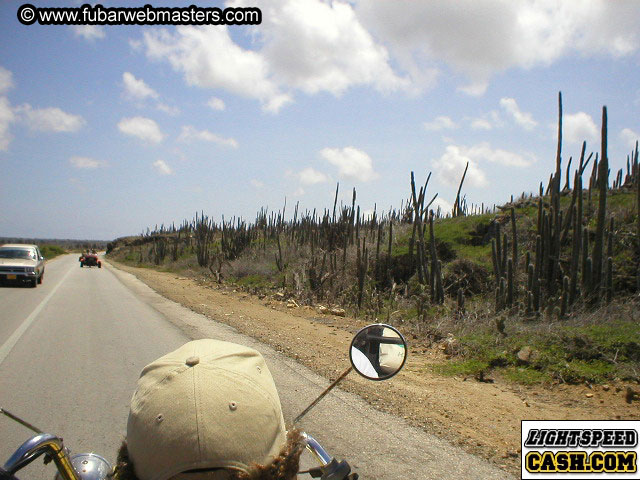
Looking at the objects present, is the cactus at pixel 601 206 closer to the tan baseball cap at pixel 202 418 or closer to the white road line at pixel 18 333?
the tan baseball cap at pixel 202 418

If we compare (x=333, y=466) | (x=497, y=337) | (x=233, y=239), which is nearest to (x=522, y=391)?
(x=497, y=337)

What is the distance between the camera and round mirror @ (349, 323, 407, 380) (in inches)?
101

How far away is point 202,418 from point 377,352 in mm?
944

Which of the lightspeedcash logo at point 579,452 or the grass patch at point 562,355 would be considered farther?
the grass patch at point 562,355

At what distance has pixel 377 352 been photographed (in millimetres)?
2596

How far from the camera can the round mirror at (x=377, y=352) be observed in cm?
256

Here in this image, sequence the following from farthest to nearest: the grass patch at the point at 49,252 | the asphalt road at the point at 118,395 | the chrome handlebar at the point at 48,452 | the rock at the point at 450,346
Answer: the grass patch at the point at 49,252
the rock at the point at 450,346
the asphalt road at the point at 118,395
the chrome handlebar at the point at 48,452

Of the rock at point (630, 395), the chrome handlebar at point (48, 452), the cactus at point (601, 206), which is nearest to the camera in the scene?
the chrome handlebar at point (48, 452)

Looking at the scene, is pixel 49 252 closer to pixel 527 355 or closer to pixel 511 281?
pixel 511 281

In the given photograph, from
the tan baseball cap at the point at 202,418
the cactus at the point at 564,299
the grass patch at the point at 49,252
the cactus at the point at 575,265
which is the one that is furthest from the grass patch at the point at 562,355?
the grass patch at the point at 49,252

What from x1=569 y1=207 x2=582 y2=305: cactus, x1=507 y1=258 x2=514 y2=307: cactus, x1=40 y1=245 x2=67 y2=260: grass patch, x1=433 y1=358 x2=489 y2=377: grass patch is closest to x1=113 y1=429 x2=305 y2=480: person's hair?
x1=433 y1=358 x2=489 y2=377: grass patch

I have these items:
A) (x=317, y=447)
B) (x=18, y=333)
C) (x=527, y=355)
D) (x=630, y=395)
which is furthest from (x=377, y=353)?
(x=18, y=333)

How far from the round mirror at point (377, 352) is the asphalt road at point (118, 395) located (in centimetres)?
199

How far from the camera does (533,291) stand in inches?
427
